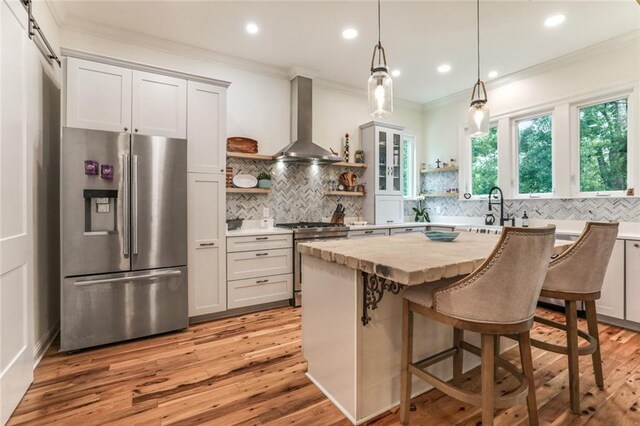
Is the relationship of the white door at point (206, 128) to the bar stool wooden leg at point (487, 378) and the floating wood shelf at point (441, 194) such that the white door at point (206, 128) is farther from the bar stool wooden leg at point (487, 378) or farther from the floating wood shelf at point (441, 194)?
the floating wood shelf at point (441, 194)

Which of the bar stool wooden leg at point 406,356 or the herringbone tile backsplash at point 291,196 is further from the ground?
the herringbone tile backsplash at point 291,196

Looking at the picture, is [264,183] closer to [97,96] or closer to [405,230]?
[97,96]

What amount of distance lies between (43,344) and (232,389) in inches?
69.3

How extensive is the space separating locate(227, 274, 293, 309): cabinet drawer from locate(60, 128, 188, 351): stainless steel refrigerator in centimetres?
54

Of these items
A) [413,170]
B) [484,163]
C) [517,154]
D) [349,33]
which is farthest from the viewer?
[413,170]

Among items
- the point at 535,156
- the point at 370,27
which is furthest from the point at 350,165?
the point at 535,156

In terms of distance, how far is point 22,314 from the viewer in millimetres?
1971

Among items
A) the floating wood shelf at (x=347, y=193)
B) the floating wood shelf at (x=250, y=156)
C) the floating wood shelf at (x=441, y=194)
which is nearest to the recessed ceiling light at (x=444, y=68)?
the floating wood shelf at (x=441, y=194)

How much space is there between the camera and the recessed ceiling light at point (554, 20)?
3.08m

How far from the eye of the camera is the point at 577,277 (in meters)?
1.84

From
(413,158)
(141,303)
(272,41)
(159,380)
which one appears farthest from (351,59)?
(159,380)

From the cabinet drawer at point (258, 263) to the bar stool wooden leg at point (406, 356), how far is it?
2.17 m

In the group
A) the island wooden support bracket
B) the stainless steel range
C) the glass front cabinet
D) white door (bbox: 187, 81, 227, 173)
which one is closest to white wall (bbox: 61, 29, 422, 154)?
the glass front cabinet

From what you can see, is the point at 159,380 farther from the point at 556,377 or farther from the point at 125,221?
the point at 556,377
